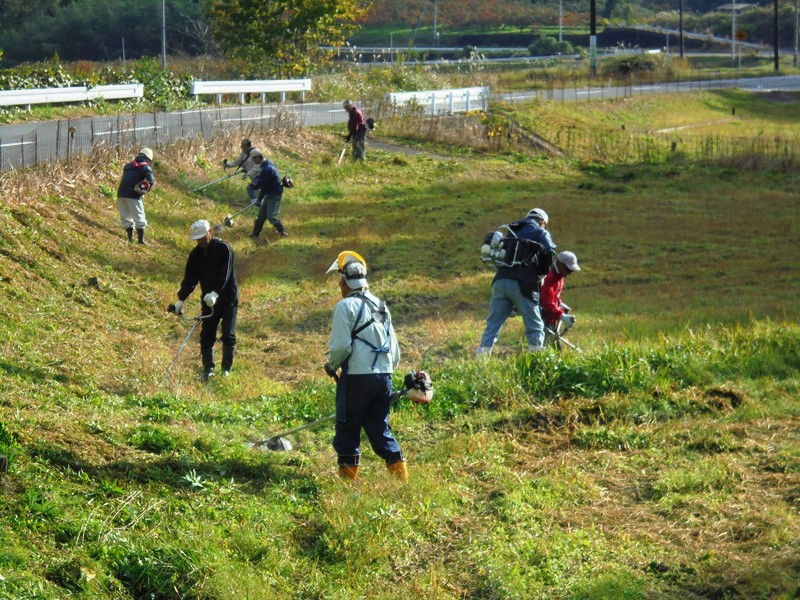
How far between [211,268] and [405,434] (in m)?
3.51

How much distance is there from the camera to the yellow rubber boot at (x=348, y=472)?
8398 mm

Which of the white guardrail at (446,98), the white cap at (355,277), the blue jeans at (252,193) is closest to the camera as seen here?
the white cap at (355,277)

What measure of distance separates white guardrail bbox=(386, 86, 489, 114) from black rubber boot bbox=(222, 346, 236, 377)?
83.4 feet

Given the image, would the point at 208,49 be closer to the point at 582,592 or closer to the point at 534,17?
the point at 534,17

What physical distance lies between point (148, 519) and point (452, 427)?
3623 millimetres

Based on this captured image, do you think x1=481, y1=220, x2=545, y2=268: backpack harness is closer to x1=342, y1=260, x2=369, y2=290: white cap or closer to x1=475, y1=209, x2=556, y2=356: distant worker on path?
x1=475, y1=209, x2=556, y2=356: distant worker on path

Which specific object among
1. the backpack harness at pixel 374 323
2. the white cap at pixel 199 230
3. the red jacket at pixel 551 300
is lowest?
the red jacket at pixel 551 300

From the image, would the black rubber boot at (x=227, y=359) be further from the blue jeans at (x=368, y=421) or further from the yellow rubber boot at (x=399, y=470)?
the yellow rubber boot at (x=399, y=470)

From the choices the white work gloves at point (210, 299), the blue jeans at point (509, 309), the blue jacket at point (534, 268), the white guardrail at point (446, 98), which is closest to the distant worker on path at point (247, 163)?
the white work gloves at point (210, 299)

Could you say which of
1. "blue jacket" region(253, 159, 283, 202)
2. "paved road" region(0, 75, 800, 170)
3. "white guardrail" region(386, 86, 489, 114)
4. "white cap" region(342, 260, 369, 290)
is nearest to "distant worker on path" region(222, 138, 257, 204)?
"blue jacket" region(253, 159, 283, 202)

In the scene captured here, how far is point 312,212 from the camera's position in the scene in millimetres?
23969

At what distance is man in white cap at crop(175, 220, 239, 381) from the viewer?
1219cm

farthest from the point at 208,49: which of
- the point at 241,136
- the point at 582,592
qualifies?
the point at 582,592

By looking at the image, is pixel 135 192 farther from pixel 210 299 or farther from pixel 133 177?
pixel 210 299
